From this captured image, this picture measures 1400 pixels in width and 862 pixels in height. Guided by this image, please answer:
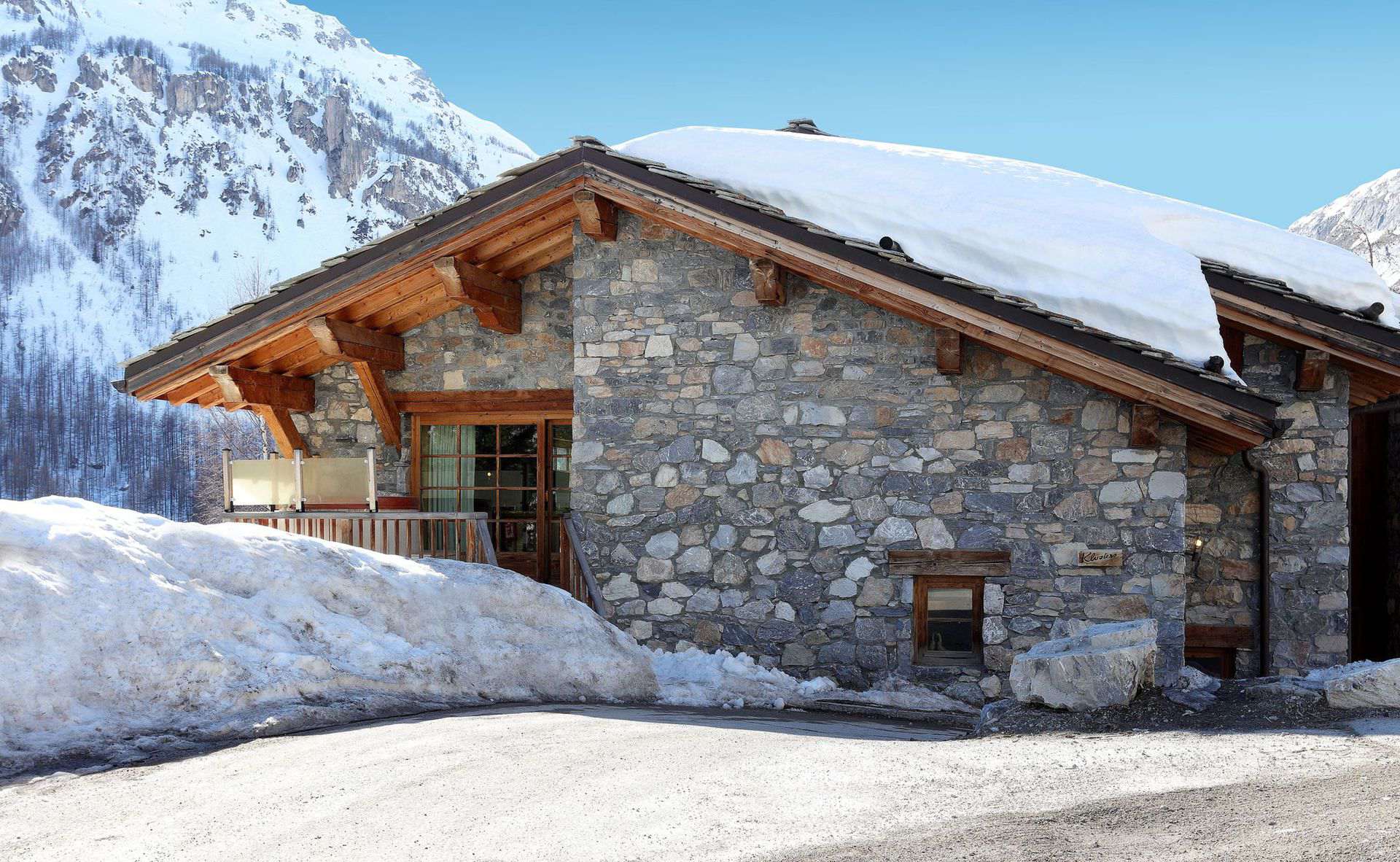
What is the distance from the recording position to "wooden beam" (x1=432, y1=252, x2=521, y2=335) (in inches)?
378

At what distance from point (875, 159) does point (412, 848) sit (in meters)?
8.29

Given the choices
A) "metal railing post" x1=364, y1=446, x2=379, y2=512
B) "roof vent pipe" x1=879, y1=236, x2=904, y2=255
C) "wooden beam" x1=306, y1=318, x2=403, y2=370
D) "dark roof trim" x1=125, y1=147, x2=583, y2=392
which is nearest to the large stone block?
"roof vent pipe" x1=879, y1=236, x2=904, y2=255

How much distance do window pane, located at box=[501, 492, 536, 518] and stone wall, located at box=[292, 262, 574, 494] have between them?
0.96 metres

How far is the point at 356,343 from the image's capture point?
1023 cm

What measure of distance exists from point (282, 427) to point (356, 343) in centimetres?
132

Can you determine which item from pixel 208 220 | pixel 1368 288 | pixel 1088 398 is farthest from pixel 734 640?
pixel 208 220

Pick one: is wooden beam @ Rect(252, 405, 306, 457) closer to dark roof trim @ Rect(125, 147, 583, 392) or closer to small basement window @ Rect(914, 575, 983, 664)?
dark roof trim @ Rect(125, 147, 583, 392)

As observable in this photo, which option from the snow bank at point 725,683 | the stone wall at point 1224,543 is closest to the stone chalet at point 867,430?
the stone wall at point 1224,543

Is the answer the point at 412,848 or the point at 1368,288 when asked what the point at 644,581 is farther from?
the point at 1368,288

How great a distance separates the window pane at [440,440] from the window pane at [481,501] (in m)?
0.46

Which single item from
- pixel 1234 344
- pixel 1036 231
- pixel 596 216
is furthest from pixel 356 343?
pixel 1234 344

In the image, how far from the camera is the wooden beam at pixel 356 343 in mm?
9938

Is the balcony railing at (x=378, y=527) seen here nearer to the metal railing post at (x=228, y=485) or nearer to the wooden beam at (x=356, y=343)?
the metal railing post at (x=228, y=485)

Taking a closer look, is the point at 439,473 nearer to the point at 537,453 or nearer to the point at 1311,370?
the point at 537,453
